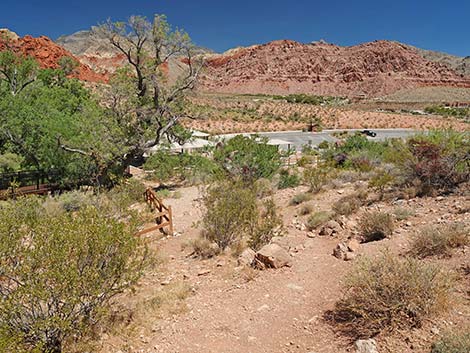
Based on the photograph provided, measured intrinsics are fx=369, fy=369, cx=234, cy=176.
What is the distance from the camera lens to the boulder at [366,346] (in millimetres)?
4980

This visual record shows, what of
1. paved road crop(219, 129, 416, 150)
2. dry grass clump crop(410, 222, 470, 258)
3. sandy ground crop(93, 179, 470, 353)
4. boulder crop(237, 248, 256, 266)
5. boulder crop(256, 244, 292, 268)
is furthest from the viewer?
paved road crop(219, 129, 416, 150)

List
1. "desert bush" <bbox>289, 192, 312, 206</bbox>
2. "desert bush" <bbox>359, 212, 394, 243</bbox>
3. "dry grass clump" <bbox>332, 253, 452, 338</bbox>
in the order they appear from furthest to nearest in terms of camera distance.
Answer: "desert bush" <bbox>289, 192, 312, 206</bbox>
"desert bush" <bbox>359, 212, 394, 243</bbox>
"dry grass clump" <bbox>332, 253, 452, 338</bbox>

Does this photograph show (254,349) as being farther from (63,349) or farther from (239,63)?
(239,63)

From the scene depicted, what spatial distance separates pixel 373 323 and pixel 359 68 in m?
142

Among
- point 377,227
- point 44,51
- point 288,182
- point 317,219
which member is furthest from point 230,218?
point 44,51

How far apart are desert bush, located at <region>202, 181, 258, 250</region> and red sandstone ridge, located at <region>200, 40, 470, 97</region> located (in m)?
115

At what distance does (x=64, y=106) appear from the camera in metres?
25.1

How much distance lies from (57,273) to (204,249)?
534cm

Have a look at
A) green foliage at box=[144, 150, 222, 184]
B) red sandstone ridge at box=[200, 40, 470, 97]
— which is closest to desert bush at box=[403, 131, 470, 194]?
green foliage at box=[144, 150, 222, 184]

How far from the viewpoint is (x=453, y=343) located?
4453mm

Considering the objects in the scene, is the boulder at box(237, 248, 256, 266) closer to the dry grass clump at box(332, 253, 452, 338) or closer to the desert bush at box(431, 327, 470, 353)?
the dry grass clump at box(332, 253, 452, 338)

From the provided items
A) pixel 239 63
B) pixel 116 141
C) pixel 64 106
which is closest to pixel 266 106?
pixel 64 106

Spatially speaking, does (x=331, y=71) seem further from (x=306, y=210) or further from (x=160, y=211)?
(x=160, y=211)

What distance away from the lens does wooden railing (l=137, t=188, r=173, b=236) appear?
12.5 m
